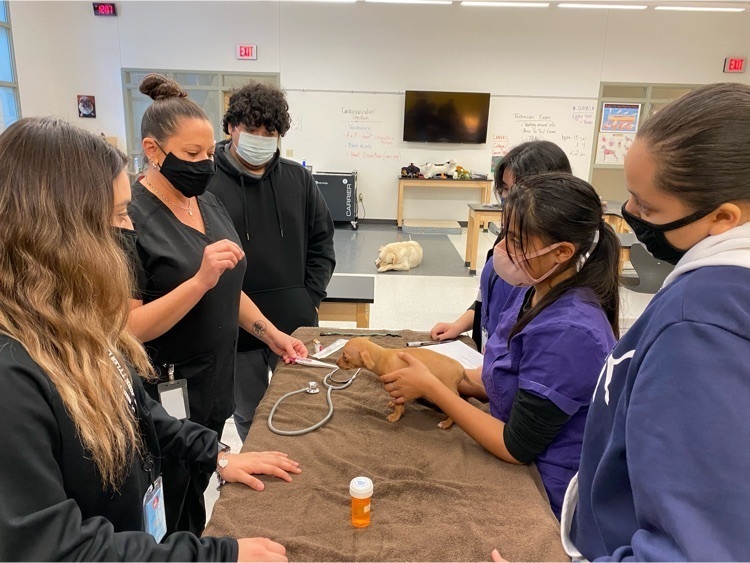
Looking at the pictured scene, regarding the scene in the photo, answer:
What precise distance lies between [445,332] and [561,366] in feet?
3.19

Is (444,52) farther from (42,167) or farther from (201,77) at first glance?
(42,167)

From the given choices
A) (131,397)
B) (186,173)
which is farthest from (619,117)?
(131,397)

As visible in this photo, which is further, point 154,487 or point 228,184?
point 228,184

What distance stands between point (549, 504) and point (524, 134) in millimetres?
8168

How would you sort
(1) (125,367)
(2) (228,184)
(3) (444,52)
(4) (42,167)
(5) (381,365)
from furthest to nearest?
(3) (444,52)
(2) (228,184)
(5) (381,365)
(1) (125,367)
(4) (42,167)

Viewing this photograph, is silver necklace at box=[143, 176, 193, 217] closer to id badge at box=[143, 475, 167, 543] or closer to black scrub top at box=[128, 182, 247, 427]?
black scrub top at box=[128, 182, 247, 427]

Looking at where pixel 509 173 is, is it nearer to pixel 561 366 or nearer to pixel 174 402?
pixel 561 366

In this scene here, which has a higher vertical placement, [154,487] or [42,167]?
[42,167]

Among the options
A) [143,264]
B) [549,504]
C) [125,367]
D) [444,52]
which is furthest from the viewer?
[444,52]

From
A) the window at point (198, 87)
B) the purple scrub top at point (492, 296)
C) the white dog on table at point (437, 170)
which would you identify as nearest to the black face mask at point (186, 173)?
the purple scrub top at point (492, 296)

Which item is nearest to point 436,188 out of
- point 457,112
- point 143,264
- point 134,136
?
point 457,112

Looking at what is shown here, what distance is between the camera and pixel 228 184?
2.06 metres

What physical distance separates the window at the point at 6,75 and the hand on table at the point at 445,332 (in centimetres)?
785

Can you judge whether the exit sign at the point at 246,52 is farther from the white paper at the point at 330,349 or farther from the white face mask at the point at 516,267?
the white face mask at the point at 516,267
